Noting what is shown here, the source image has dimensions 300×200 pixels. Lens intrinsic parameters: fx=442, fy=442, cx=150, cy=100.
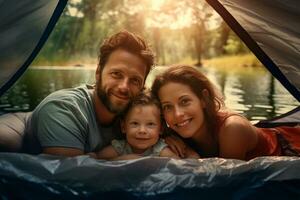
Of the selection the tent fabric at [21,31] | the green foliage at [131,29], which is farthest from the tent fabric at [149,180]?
the green foliage at [131,29]

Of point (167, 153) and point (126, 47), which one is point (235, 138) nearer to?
point (167, 153)

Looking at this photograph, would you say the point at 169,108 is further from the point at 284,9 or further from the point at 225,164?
the point at 284,9

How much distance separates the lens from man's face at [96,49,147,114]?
196 cm

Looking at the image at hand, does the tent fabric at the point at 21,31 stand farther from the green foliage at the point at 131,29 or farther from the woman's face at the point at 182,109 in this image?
the green foliage at the point at 131,29

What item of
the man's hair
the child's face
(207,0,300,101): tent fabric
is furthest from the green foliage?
the child's face

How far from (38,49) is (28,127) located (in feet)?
1.22

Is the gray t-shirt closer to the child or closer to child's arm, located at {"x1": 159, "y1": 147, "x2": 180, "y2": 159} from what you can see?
the child

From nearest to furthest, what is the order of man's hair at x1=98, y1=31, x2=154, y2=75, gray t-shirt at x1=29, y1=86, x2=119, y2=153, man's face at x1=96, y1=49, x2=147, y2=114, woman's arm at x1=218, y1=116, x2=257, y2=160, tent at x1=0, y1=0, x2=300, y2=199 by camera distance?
tent at x1=0, y1=0, x2=300, y2=199 → gray t-shirt at x1=29, y1=86, x2=119, y2=153 → woman's arm at x1=218, y1=116, x2=257, y2=160 → man's face at x1=96, y1=49, x2=147, y2=114 → man's hair at x1=98, y1=31, x2=154, y2=75

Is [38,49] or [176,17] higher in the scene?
[176,17]

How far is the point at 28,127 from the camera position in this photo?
2092 mm

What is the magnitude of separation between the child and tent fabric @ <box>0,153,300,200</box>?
1.30 ft

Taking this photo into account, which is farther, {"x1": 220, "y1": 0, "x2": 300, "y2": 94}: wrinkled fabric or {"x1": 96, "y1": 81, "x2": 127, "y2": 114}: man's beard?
{"x1": 96, "y1": 81, "x2": 127, "y2": 114}: man's beard

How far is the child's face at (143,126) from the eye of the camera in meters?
1.94

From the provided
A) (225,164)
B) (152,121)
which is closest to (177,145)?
(152,121)
